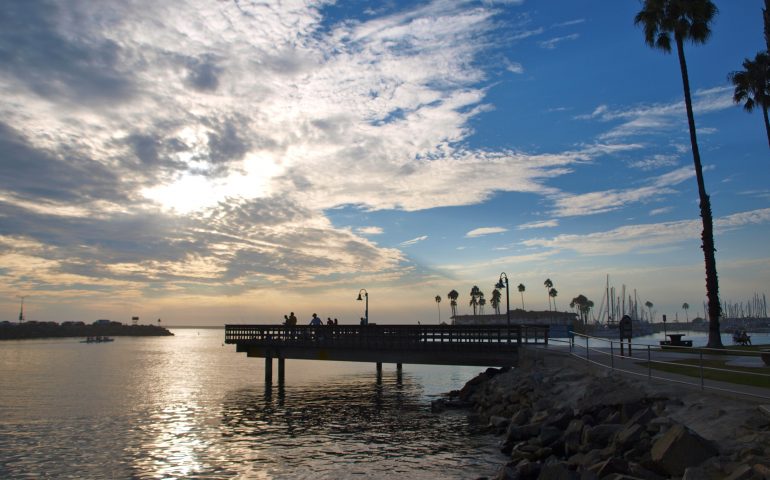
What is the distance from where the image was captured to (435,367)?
70.8 m

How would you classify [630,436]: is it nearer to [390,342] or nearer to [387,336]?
[390,342]

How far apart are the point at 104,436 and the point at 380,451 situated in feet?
42.0

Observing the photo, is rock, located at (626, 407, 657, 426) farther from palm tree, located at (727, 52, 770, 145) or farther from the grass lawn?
palm tree, located at (727, 52, 770, 145)

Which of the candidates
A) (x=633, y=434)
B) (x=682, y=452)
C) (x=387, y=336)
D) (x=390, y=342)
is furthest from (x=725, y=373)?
(x=387, y=336)

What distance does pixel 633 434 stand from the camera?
41.3 ft

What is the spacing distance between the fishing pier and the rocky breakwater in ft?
37.1

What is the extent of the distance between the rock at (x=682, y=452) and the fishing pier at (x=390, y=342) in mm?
22582

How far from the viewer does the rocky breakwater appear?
34.2 feet

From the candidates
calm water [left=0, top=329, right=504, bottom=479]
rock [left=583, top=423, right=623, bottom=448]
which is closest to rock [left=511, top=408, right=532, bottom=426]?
calm water [left=0, top=329, right=504, bottom=479]

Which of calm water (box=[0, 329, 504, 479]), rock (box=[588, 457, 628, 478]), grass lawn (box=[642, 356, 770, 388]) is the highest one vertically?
grass lawn (box=[642, 356, 770, 388])

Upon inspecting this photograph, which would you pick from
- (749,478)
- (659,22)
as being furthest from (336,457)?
(659,22)

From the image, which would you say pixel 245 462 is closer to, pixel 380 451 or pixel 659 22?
pixel 380 451

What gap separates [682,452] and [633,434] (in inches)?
78.3

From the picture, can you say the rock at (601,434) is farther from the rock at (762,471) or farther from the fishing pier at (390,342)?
the fishing pier at (390,342)
